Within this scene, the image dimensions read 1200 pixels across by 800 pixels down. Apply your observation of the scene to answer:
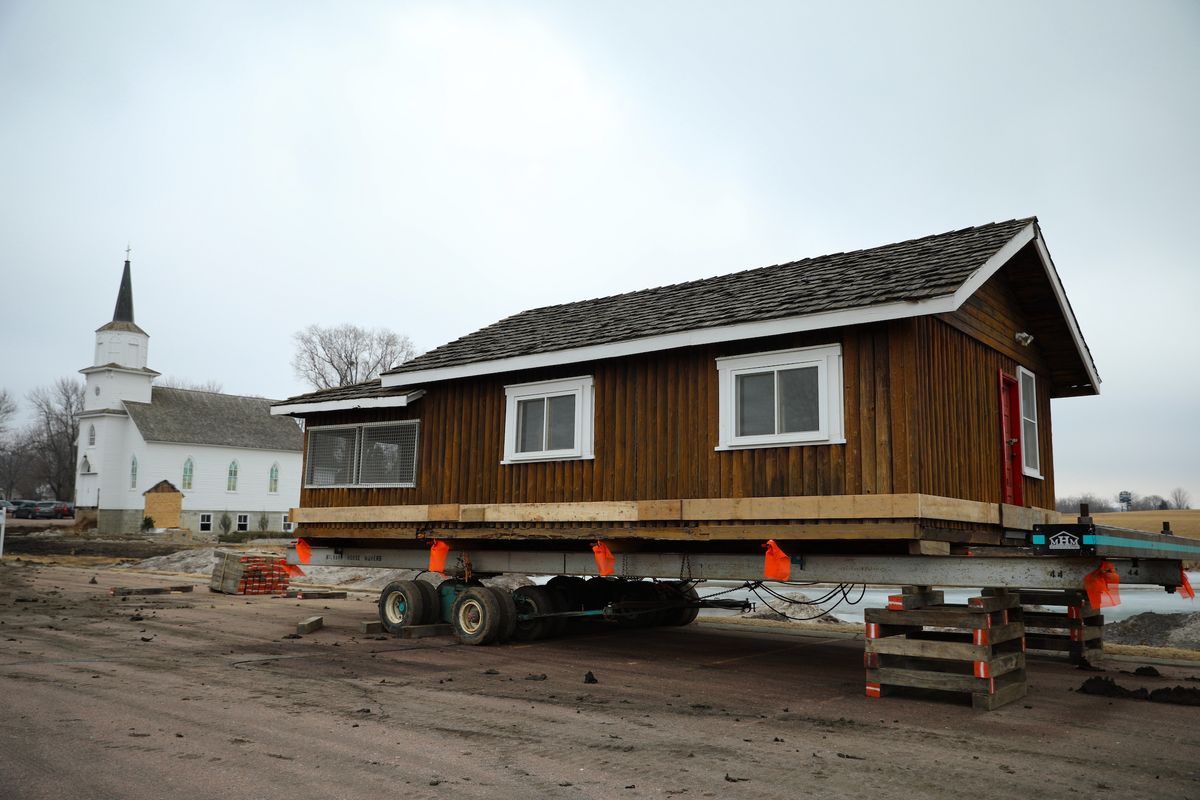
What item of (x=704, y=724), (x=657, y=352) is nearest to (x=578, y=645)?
(x=657, y=352)

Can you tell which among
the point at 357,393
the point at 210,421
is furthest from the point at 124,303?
the point at 357,393

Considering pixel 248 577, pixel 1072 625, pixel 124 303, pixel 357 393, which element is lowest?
pixel 248 577

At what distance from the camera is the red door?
12969 mm

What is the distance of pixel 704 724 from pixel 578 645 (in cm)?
641

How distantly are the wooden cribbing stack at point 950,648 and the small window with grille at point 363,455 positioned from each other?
8.38 m

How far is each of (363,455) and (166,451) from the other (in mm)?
51155

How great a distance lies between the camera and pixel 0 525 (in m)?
36.8

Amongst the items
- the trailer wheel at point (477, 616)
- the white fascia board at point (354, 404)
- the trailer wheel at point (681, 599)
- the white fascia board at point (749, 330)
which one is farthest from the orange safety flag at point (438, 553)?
the trailer wheel at point (681, 599)

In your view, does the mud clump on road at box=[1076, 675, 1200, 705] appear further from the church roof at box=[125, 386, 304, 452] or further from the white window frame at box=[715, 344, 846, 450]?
the church roof at box=[125, 386, 304, 452]

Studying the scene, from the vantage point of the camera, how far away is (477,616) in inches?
570

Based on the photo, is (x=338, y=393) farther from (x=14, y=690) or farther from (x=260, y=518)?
(x=260, y=518)

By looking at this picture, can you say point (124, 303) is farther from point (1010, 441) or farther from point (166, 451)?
point (1010, 441)

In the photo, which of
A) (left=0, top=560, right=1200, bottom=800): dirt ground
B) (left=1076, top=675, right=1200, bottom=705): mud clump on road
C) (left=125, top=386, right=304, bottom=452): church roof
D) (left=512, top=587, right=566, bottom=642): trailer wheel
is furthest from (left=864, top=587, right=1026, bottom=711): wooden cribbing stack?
(left=125, top=386, right=304, bottom=452): church roof

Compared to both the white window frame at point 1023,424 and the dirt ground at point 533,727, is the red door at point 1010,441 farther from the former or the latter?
the dirt ground at point 533,727
